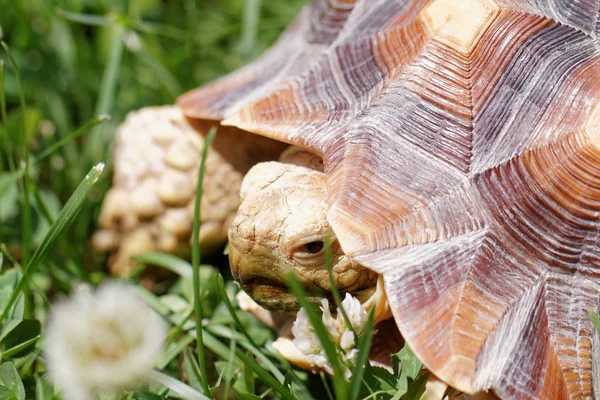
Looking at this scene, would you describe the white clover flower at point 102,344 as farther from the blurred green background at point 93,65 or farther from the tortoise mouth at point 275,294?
the blurred green background at point 93,65

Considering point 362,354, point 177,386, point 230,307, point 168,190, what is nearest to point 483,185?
point 362,354

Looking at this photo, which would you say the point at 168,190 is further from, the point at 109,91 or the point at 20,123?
the point at 20,123

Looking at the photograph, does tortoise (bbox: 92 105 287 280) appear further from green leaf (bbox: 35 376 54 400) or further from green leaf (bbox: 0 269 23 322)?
green leaf (bbox: 35 376 54 400)

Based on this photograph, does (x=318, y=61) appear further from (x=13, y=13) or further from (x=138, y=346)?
(x=13, y=13)

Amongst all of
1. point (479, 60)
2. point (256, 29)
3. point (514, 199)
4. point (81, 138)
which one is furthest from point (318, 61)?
point (81, 138)

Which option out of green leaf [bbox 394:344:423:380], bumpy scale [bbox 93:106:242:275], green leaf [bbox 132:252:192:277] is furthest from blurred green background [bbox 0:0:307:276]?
green leaf [bbox 394:344:423:380]

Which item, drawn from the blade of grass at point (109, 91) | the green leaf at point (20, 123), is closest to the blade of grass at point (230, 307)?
the blade of grass at point (109, 91)

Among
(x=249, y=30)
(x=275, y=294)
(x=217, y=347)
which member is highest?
(x=249, y=30)
